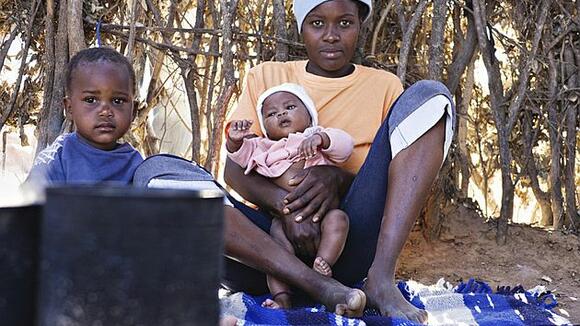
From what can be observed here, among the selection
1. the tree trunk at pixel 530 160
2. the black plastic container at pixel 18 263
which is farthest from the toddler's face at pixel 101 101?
the tree trunk at pixel 530 160

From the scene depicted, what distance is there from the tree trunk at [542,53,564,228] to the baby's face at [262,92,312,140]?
153cm

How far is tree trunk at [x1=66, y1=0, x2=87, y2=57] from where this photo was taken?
3.40m

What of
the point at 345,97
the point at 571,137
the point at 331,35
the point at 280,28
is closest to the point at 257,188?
the point at 345,97

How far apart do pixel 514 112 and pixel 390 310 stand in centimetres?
168

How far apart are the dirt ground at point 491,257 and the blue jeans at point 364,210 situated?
3.12 feet

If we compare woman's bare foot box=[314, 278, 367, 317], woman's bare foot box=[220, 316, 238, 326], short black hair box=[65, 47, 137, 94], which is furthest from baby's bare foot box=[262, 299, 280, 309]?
short black hair box=[65, 47, 137, 94]

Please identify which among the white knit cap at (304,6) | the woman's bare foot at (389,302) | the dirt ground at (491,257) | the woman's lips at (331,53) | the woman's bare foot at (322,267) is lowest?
the dirt ground at (491,257)

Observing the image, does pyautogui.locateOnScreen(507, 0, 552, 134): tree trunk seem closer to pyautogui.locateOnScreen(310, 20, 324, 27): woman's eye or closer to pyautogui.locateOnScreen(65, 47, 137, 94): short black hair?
pyautogui.locateOnScreen(310, 20, 324, 27): woman's eye

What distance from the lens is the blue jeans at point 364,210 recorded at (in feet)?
7.84

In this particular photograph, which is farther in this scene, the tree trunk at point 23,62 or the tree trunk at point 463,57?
the tree trunk at point 463,57

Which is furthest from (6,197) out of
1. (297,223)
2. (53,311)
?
(297,223)

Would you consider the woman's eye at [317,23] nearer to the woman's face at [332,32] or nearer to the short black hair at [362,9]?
the woman's face at [332,32]

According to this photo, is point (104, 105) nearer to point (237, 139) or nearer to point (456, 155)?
point (237, 139)

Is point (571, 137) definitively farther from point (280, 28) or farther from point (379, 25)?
point (280, 28)
